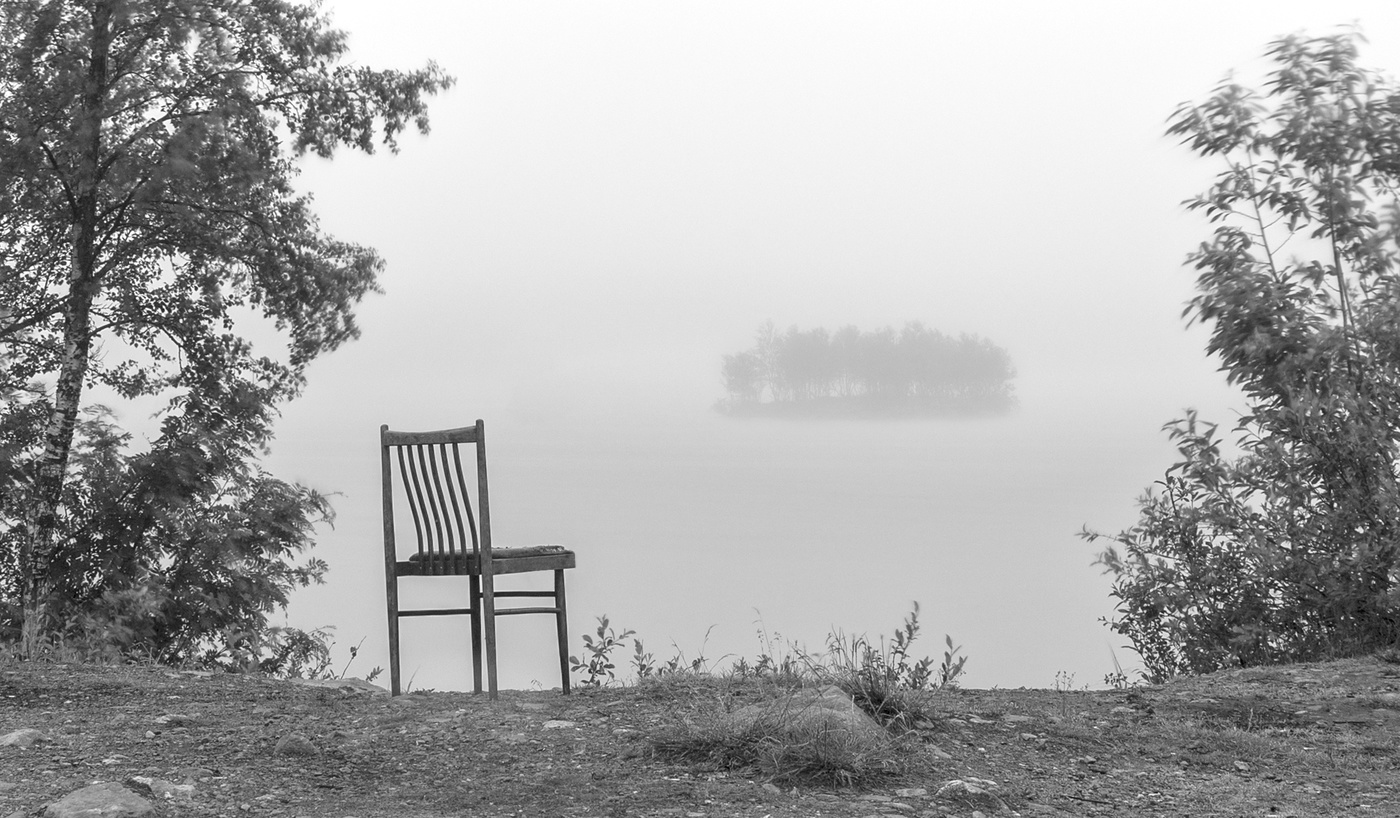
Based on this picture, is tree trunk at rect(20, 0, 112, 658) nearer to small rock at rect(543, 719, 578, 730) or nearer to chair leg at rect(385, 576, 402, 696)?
chair leg at rect(385, 576, 402, 696)

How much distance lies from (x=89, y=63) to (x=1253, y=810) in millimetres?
10101

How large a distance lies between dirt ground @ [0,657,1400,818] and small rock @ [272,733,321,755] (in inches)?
1.7

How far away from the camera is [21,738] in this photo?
431 centimetres

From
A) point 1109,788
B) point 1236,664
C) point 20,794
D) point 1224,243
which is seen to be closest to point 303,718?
point 20,794

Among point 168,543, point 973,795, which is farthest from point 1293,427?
point 168,543

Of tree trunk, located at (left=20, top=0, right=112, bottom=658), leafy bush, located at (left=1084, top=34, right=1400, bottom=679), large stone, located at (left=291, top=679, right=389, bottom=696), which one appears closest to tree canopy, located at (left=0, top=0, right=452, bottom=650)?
tree trunk, located at (left=20, top=0, right=112, bottom=658)

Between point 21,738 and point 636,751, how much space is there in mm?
2336

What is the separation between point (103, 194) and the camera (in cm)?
968

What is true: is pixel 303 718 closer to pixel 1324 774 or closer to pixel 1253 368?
pixel 1324 774

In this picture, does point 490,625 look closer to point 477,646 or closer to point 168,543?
point 477,646

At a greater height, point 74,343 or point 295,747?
point 74,343

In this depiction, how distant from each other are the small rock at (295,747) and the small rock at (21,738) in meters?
0.94

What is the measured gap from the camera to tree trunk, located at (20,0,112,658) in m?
9.09

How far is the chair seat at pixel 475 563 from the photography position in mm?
5398
